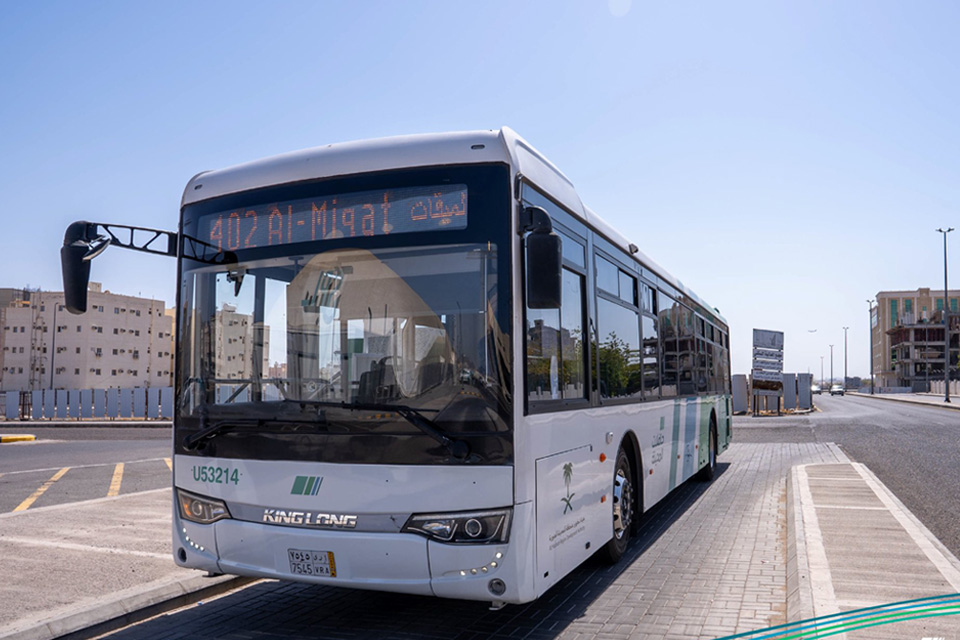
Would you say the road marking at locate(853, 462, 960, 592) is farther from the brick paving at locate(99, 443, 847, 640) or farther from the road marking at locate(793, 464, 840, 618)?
the brick paving at locate(99, 443, 847, 640)

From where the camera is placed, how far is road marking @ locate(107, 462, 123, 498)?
12.5 metres

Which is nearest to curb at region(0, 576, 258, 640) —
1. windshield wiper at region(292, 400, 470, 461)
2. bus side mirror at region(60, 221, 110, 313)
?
bus side mirror at region(60, 221, 110, 313)

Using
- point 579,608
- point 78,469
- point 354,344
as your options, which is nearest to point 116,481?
point 78,469

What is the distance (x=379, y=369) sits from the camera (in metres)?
5.01

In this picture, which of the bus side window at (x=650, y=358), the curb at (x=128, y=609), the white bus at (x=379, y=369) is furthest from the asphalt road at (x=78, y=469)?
the bus side window at (x=650, y=358)

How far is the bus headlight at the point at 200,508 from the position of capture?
545cm

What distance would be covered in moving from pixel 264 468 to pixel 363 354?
98 centimetres

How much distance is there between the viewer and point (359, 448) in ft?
16.4

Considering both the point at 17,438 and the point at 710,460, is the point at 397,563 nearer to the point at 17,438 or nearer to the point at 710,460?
the point at 710,460

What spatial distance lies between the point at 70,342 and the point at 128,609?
126 metres

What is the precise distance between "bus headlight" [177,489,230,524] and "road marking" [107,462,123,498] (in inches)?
274

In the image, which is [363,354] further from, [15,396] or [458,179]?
[15,396]

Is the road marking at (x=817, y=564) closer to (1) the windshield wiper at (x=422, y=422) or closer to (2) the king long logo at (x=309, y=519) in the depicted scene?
(1) the windshield wiper at (x=422, y=422)

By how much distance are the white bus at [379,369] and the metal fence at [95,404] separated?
115 ft
